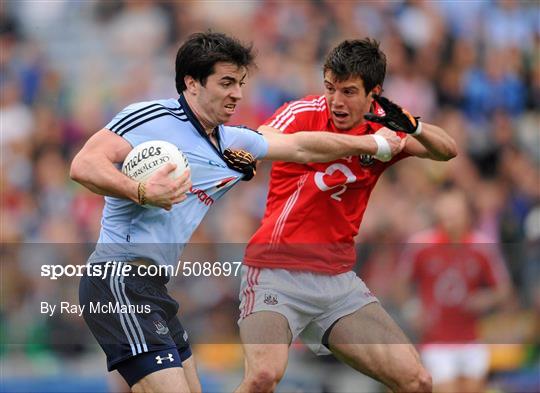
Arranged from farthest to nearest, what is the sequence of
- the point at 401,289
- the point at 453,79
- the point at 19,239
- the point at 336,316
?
the point at 453,79 → the point at 19,239 → the point at 401,289 → the point at 336,316

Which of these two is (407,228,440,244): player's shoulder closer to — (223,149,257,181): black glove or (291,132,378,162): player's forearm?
(291,132,378,162): player's forearm

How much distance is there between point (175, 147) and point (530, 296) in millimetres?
5562

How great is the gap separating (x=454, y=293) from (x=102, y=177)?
5.46 metres

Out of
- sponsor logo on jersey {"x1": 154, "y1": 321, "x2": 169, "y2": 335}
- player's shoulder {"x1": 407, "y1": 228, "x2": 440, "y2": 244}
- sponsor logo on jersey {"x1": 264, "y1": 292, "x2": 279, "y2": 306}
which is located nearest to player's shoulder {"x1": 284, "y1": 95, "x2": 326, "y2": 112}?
sponsor logo on jersey {"x1": 264, "y1": 292, "x2": 279, "y2": 306}

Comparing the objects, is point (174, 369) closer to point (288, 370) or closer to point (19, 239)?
point (288, 370)

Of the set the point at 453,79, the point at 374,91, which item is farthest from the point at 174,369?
the point at 453,79

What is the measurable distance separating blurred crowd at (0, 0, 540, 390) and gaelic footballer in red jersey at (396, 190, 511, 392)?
0.27 metres

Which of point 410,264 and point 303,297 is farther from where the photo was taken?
point 410,264

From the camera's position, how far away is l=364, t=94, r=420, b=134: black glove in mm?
6770

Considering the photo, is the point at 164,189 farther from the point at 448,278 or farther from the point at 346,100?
the point at 448,278

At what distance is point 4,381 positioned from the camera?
31.2ft

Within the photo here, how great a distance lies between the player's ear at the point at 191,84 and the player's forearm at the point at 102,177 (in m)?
0.81

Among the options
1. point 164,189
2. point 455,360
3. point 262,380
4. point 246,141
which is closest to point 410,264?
point 455,360

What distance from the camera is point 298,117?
7.13m
